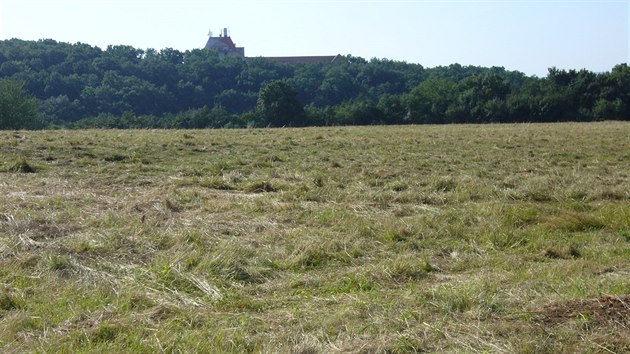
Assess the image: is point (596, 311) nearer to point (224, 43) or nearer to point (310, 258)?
point (310, 258)

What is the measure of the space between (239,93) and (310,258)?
68645 millimetres

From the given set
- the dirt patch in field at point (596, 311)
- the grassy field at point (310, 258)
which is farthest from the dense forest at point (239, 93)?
the dirt patch in field at point (596, 311)

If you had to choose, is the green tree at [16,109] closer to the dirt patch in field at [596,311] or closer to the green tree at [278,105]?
the green tree at [278,105]

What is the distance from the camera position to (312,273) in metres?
6.62

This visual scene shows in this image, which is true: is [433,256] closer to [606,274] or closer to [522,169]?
[606,274]

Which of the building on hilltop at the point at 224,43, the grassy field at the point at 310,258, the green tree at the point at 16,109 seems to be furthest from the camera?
the building on hilltop at the point at 224,43

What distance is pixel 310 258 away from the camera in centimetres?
705

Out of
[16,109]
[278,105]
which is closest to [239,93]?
[278,105]

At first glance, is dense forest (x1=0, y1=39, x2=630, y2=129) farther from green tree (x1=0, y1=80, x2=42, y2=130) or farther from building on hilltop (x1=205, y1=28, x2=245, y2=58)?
building on hilltop (x1=205, y1=28, x2=245, y2=58)

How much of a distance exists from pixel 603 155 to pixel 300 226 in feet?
37.6

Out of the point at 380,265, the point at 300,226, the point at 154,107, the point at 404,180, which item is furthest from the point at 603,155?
the point at 154,107

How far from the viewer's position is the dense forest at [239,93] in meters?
50.9

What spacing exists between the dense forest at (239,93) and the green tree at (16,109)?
2.9 inches

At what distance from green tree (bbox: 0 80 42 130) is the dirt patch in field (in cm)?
4132
